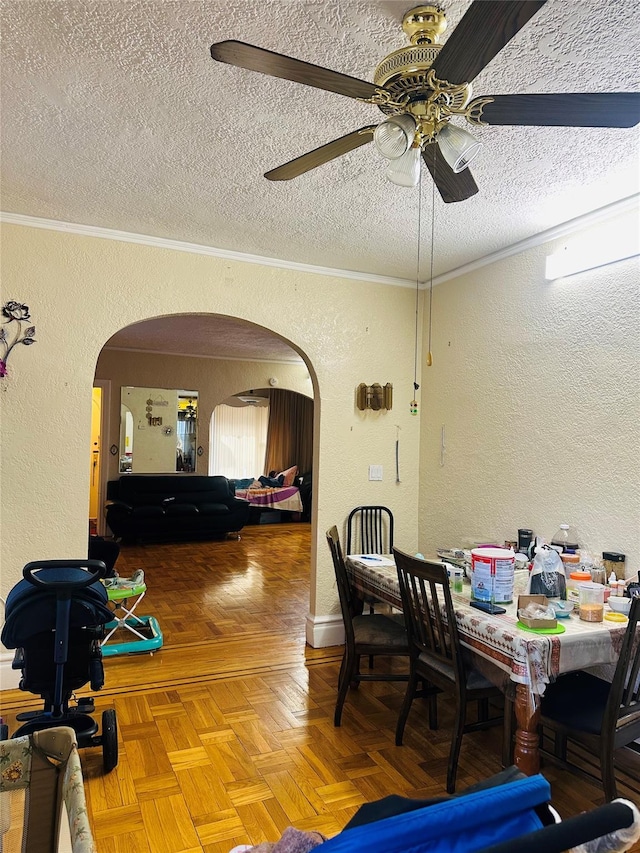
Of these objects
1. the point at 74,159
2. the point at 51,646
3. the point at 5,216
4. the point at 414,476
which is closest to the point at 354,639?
the point at 51,646

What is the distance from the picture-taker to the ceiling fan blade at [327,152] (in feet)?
5.65

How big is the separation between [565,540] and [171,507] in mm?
5919

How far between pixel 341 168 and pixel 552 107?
1264 millimetres

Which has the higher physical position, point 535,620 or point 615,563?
point 615,563

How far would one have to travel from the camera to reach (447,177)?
1941mm

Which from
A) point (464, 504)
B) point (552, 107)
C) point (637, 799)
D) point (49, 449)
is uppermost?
point (552, 107)

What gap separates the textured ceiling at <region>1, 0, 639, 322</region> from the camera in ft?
5.67

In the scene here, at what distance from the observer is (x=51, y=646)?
2.43 meters

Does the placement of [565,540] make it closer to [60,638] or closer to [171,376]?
[60,638]

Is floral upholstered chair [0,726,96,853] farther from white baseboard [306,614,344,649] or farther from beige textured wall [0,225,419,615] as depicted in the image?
white baseboard [306,614,344,649]

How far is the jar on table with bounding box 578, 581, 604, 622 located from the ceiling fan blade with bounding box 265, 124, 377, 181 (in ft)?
6.43

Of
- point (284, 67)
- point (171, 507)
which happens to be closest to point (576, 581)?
point (284, 67)

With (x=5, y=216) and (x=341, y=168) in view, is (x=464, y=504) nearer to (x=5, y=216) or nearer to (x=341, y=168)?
(x=341, y=168)

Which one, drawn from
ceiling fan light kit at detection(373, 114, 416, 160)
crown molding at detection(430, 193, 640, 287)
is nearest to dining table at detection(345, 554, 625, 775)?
ceiling fan light kit at detection(373, 114, 416, 160)
